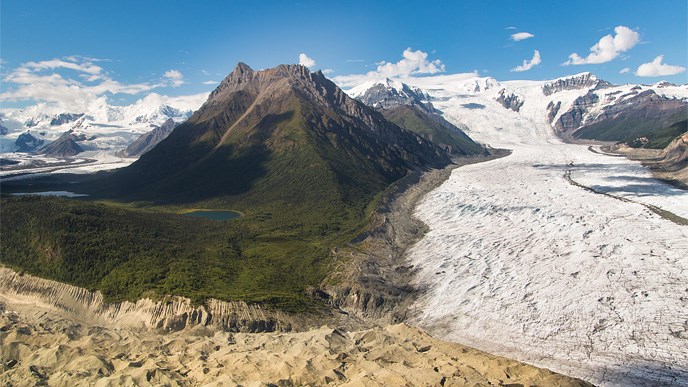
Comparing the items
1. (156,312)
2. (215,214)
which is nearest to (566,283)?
(156,312)

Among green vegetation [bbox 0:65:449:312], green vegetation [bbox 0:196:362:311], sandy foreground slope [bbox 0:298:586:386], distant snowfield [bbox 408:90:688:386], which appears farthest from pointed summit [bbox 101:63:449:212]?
sandy foreground slope [bbox 0:298:586:386]

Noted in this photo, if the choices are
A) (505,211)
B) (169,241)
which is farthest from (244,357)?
(505,211)

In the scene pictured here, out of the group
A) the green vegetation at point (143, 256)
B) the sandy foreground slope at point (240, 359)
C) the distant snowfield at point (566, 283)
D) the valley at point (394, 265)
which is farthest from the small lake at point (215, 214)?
the sandy foreground slope at point (240, 359)

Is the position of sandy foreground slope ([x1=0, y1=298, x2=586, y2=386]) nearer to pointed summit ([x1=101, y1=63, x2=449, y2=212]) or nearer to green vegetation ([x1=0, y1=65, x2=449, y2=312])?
green vegetation ([x1=0, y1=65, x2=449, y2=312])

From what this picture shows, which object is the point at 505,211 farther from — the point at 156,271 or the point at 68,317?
the point at 68,317

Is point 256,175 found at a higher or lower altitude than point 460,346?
higher

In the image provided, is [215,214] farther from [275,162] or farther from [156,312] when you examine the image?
[156,312]
